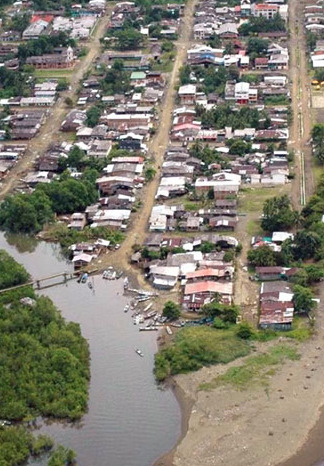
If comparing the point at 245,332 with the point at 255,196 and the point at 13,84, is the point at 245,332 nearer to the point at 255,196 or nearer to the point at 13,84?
the point at 255,196

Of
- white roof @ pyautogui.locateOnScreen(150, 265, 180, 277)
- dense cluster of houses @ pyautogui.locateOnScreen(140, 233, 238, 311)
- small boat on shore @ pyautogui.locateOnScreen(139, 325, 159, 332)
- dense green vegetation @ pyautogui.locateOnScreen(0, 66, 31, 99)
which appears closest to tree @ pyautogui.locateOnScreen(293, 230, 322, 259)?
dense cluster of houses @ pyautogui.locateOnScreen(140, 233, 238, 311)

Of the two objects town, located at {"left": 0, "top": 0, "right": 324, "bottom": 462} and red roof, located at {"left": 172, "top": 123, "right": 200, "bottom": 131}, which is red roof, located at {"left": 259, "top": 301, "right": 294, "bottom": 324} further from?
red roof, located at {"left": 172, "top": 123, "right": 200, "bottom": 131}

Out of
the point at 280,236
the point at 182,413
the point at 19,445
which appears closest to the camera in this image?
the point at 19,445

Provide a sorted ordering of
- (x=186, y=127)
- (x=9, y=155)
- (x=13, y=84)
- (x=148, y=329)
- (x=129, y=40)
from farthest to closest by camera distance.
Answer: (x=129, y=40), (x=13, y=84), (x=186, y=127), (x=9, y=155), (x=148, y=329)

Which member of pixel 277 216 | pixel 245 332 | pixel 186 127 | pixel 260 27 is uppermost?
pixel 260 27

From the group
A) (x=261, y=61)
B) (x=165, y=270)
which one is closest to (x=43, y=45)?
(x=261, y=61)
